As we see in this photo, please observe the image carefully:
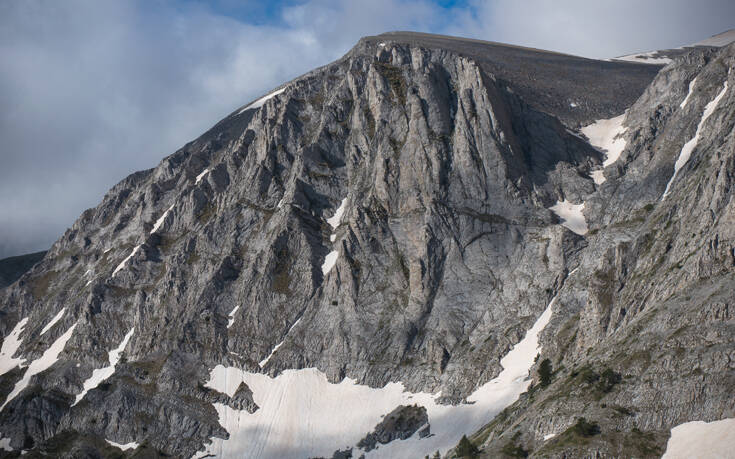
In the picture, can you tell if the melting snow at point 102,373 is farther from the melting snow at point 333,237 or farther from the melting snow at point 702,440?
the melting snow at point 702,440

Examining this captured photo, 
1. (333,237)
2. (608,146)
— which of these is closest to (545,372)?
(333,237)

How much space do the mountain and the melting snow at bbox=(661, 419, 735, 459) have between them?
10929 millimetres

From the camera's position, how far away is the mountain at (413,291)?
11406cm

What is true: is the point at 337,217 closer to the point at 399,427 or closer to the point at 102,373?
the point at 399,427

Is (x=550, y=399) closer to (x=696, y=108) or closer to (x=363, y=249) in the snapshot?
(x=363, y=249)

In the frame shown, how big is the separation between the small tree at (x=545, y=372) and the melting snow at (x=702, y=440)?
32.2 meters

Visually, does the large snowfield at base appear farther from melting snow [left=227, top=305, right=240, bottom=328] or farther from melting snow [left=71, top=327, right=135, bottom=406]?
melting snow [left=71, top=327, right=135, bottom=406]

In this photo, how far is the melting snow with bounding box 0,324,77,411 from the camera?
578 feet

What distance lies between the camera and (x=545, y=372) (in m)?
117

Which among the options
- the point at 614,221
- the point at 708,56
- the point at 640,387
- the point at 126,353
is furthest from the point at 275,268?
the point at 708,56

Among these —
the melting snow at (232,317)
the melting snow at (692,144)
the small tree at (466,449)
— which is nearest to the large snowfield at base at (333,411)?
the melting snow at (232,317)

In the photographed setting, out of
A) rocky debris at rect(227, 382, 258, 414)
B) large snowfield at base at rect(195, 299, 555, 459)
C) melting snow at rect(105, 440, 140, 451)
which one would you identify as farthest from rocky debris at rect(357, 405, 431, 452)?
melting snow at rect(105, 440, 140, 451)

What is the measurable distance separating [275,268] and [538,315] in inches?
2656

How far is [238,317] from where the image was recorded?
16838 cm
